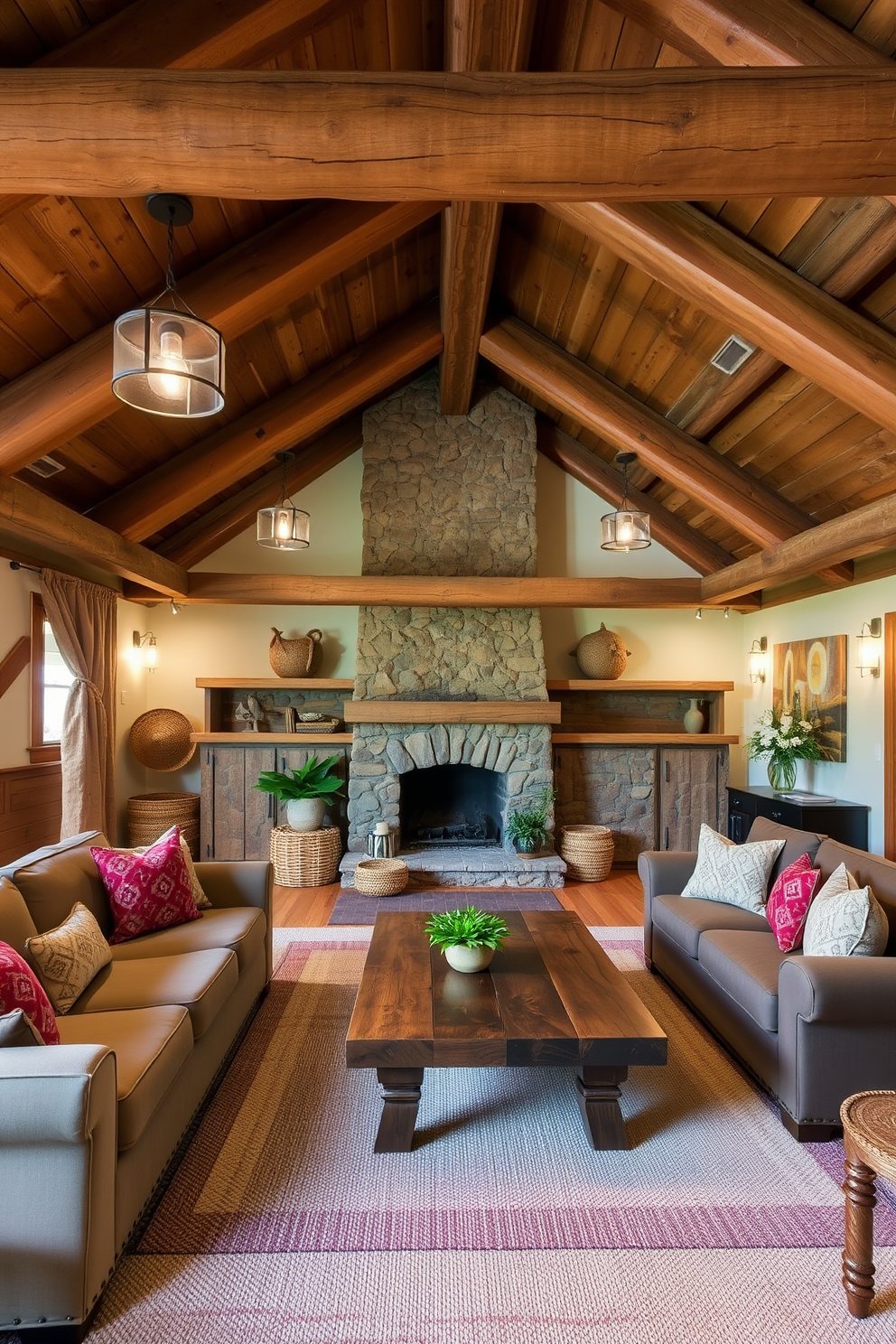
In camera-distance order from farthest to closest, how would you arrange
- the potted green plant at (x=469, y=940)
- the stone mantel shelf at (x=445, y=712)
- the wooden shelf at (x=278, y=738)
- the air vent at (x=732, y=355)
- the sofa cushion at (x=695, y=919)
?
the wooden shelf at (x=278, y=738), the stone mantel shelf at (x=445, y=712), the air vent at (x=732, y=355), the sofa cushion at (x=695, y=919), the potted green plant at (x=469, y=940)

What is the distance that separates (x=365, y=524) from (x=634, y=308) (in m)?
2.74

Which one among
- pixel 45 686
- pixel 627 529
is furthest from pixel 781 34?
pixel 45 686

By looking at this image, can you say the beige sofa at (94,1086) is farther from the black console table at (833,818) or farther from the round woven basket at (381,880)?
the black console table at (833,818)

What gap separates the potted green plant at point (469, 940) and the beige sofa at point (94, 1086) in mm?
826

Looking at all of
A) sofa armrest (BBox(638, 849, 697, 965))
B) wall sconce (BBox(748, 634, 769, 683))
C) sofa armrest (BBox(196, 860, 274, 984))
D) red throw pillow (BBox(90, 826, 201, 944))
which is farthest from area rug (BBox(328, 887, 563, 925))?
wall sconce (BBox(748, 634, 769, 683))

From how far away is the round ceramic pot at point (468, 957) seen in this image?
2930 millimetres

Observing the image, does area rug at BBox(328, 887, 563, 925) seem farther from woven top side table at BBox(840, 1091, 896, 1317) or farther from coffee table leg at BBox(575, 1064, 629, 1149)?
woven top side table at BBox(840, 1091, 896, 1317)

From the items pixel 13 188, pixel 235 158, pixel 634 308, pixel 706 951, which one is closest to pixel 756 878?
pixel 706 951

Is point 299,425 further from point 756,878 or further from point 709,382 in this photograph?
point 756,878

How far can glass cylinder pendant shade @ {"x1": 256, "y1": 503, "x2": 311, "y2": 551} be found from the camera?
4787mm

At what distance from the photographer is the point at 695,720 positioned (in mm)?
6703

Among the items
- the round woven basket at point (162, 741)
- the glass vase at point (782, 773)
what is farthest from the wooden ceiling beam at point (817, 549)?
the round woven basket at point (162, 741)

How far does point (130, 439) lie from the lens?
15.0 ft

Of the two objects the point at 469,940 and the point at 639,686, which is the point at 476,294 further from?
the point at 639,686
